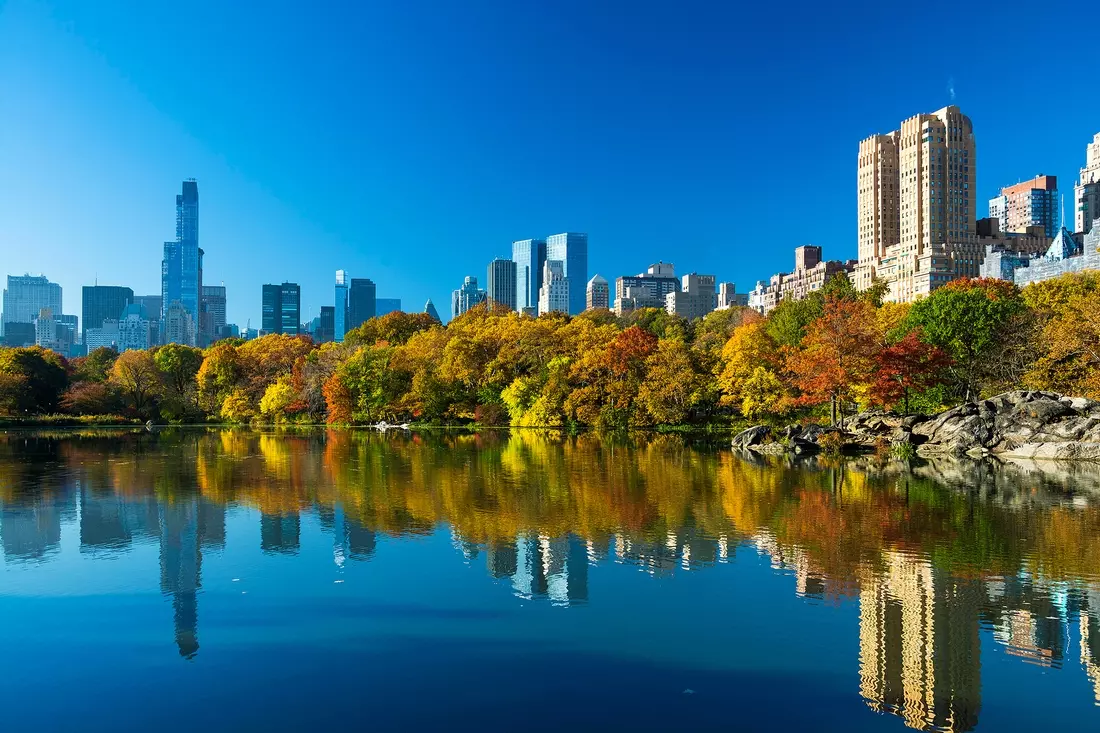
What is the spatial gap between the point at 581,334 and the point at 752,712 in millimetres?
48264

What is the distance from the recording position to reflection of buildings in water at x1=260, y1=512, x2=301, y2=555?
13.1 metres

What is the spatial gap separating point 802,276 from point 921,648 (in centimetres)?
16127

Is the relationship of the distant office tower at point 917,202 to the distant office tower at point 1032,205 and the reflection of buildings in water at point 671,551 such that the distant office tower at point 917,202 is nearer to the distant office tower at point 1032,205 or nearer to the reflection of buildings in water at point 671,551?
the distant office tower at point 1032,205

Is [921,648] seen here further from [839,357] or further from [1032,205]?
[1032,205]

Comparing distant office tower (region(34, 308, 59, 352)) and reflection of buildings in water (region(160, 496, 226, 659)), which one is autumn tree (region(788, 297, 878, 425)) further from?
distant office tower (region(34, 308, 59, 352))

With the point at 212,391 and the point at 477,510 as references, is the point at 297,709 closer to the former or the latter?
the point at 477,510

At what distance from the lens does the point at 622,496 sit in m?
18.6

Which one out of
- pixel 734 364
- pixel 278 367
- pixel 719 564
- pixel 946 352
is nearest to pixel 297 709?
pixel 719 564

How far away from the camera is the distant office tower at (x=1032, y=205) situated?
18512cm

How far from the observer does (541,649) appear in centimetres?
826

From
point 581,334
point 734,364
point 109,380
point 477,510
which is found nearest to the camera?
point 477,510

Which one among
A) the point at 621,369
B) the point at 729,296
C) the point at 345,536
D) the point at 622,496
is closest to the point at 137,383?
the point at 621,369

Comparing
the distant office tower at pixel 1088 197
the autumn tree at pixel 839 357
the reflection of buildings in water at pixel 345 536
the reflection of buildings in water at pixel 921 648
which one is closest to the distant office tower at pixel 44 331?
the autumn tree at pixel 839 357

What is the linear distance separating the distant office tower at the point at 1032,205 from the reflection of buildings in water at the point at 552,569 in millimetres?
203317
